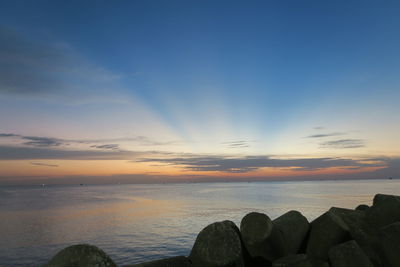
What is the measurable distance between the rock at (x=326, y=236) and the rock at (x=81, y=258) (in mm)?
6919

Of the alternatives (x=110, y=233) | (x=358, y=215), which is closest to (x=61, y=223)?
(x=110, y=233)

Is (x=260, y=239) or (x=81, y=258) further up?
(x=81, y=258)

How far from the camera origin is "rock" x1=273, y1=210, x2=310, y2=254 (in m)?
10.6

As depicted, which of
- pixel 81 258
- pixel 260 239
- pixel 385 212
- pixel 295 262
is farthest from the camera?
pixel 385 212

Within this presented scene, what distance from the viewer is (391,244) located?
9.07 meters

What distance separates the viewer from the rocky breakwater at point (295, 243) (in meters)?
8.35

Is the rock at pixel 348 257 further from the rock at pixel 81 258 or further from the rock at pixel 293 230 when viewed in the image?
the rock at pixel 81 258

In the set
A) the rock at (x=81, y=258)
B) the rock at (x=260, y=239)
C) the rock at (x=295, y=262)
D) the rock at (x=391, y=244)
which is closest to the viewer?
the rock at (x=81, y=258)

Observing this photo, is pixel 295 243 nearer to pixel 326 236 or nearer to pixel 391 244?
pixel 326 236

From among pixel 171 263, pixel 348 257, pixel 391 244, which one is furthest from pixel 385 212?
pixel 171 263

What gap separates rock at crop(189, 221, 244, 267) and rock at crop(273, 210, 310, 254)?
2.05 metres

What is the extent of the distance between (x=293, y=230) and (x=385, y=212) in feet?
11.8

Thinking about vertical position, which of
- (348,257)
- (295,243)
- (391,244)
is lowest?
(295,243)

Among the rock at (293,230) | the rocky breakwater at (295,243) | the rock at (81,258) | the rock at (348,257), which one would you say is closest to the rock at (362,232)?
the rocky breakwater at (295,243)
